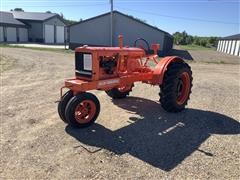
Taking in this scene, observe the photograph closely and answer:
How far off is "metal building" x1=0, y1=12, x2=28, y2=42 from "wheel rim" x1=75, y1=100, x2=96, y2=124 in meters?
41.9

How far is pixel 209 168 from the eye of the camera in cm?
436

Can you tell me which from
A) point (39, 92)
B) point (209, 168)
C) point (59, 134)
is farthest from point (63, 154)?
point (39, 92)

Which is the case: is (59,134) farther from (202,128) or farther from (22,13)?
(22,13)

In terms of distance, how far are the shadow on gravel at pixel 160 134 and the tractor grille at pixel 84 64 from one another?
1127mm

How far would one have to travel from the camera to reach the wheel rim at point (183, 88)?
7277mm

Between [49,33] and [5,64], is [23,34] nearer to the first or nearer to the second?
[49,33]

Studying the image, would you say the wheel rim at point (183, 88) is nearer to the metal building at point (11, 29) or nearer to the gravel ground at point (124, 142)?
the gravel ground at point (124, 142)

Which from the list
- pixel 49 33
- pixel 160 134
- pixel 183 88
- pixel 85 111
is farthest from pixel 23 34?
pixel 160 134

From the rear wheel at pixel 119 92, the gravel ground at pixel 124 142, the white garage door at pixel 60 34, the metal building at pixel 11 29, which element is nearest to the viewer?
the gravel ground at pixel 124 142

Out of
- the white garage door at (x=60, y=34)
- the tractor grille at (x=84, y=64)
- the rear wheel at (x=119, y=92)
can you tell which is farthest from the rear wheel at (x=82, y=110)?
the white garage door at (x=60, y=34)

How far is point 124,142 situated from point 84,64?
1.83m

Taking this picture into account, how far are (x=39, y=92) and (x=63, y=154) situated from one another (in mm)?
4698

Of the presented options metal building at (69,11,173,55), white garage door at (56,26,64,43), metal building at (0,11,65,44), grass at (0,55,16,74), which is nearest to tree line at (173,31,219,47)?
white garage door at (56,26,64,43)

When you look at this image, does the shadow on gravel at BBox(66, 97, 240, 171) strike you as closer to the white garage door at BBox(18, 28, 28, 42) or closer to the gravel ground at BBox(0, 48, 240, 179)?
the gravel ground at BBox(0, 48, 240, 179)
